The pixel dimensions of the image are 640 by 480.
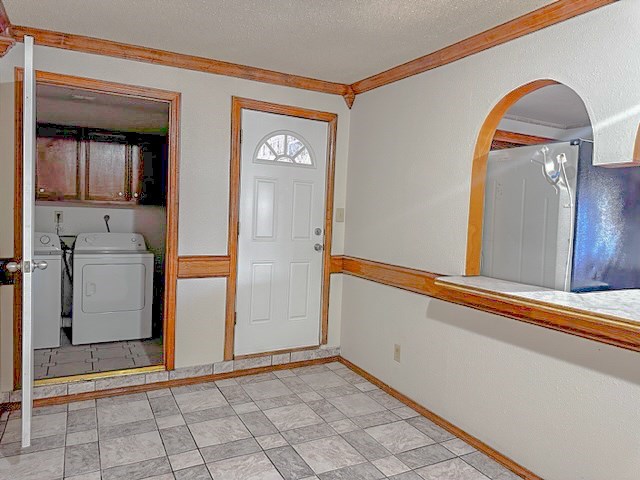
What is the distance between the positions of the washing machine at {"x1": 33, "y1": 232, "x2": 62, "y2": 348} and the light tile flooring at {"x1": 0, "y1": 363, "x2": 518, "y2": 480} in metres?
1.22

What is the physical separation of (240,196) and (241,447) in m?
1.79

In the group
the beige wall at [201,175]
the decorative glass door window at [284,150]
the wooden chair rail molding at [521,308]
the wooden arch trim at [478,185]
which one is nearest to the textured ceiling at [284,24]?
the beige wall at [201,175]

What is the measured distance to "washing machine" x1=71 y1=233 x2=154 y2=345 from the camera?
165 inches

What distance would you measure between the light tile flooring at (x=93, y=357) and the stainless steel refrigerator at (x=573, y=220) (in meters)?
2.87

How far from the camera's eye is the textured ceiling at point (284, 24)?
2393mm

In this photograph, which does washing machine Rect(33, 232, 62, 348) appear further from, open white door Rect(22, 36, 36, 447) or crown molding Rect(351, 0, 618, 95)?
crown molding Rect(351, 0, 618, 95)

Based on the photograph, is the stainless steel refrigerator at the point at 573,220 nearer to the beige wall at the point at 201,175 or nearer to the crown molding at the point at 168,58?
the crown molding at the point at 168,58

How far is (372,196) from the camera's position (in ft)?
12.1

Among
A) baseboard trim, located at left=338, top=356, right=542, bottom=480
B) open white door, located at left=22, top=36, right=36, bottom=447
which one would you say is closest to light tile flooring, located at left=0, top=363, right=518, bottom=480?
baseboard trim, located at left=338, top=356, right=542, bottom=480

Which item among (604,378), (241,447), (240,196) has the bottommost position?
(241,447)

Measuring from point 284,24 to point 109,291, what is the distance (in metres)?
2.88

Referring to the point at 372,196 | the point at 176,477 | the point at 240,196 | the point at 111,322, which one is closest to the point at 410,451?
the point at 176,477

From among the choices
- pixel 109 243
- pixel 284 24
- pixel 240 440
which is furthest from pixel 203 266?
pixel 284 24

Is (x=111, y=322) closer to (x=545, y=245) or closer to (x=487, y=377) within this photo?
(x=487, y=377)
